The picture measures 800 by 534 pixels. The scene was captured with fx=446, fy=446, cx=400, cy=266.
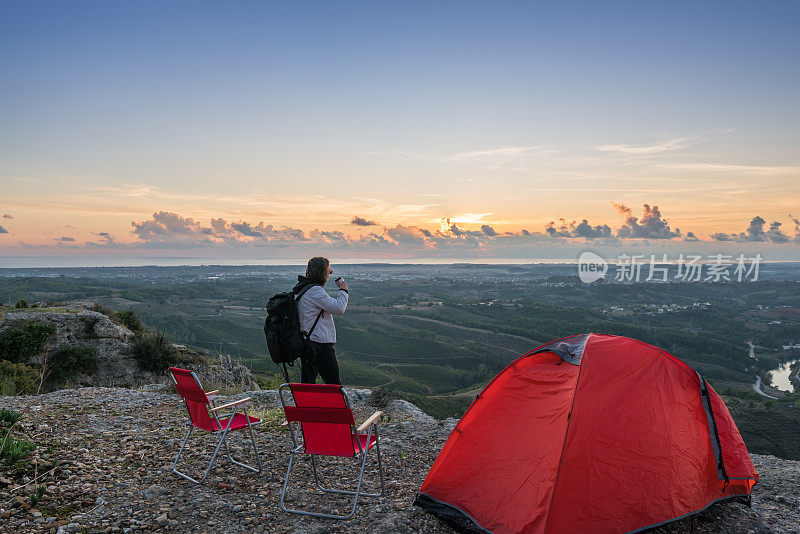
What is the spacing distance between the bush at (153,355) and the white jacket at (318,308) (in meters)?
15.3

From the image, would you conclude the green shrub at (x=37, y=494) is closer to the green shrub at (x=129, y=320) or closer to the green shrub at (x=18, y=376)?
the green shrub at (x=18, y=376)

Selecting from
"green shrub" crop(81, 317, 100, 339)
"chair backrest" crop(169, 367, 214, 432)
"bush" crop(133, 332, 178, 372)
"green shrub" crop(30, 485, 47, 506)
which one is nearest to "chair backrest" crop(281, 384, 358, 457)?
"chair backrest" crop(169, 367, 214, 432)

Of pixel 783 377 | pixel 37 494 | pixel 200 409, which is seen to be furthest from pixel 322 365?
pixel 783 377

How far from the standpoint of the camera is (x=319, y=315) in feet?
22.4

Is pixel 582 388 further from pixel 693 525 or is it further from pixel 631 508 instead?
pixel 693 525

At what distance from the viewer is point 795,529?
5441 millimetres

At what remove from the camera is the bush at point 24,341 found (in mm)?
16766

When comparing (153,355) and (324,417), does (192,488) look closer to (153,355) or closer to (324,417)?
(324,417)

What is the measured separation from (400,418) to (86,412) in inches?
276

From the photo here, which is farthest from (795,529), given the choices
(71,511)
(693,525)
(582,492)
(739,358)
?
(739,358)

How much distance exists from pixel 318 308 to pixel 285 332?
0.60 metres

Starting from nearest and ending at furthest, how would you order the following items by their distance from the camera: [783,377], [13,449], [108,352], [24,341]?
[13,449]
[24,341]
[108,352]
[783,377]

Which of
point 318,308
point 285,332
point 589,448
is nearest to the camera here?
point 589,448

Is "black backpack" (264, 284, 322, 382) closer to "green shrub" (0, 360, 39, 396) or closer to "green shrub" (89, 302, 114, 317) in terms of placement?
"green shrub" (0, 360, 39, 396)
